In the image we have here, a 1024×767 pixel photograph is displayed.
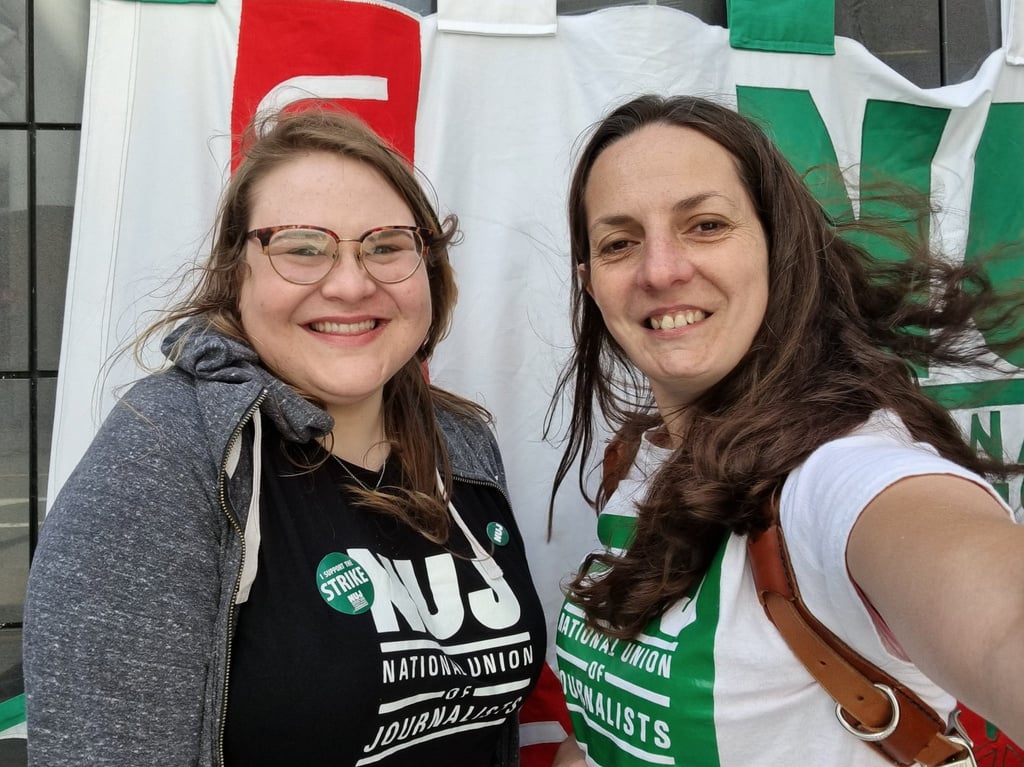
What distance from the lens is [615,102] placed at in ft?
7.00

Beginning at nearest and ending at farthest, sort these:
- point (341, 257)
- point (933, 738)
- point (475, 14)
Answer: point (933, 738) → point (341, 257) → point (475, 14)

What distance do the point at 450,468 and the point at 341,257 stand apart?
0.48 meters

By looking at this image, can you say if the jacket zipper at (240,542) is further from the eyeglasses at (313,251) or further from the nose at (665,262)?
the nose at (665,262)

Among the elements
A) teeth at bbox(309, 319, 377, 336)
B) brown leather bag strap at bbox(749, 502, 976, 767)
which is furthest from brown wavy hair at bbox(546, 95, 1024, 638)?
teeth at bbox(309, 319, 377, 336)

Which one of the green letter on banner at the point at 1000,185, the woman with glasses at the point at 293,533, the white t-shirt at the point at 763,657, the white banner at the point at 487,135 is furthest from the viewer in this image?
the green letter on banner at the point at 1000,185

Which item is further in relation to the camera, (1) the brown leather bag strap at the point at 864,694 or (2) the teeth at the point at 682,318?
(2) the teeth at the point at 682,318

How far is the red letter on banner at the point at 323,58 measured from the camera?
1943mm

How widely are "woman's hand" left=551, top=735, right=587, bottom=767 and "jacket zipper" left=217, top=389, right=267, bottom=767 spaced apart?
597 mm

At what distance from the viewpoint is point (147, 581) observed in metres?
0.97

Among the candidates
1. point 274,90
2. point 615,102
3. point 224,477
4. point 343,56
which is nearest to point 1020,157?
point 615,102

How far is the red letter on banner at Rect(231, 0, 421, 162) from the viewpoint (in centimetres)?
194

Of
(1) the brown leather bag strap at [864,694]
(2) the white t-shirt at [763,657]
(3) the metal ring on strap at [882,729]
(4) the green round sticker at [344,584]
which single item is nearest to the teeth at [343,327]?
(4) the green round sticker at [344,584]

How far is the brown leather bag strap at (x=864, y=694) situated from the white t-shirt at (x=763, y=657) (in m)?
0.01

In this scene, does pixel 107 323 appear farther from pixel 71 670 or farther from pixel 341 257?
pixel 71 670
